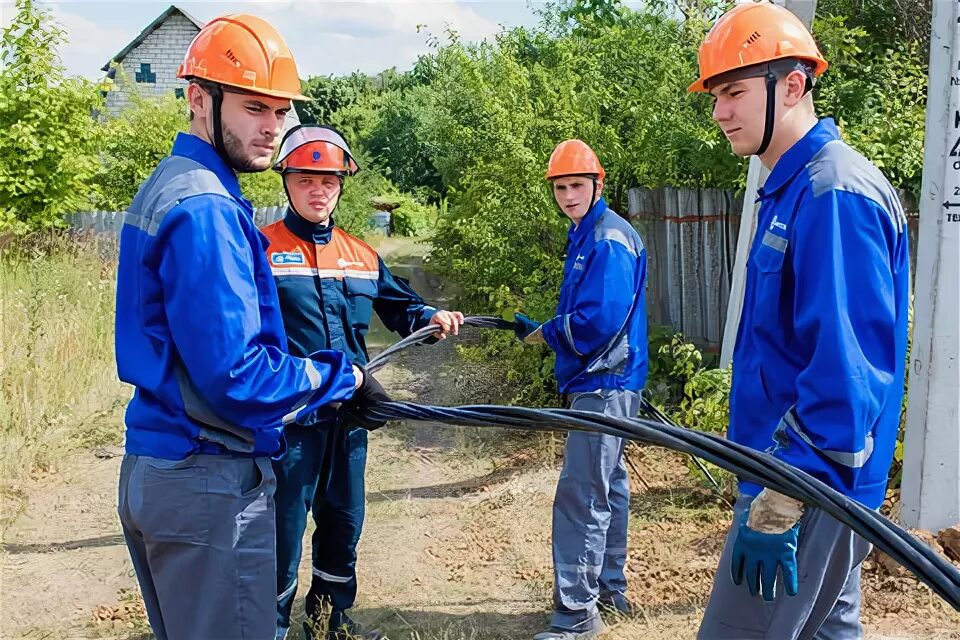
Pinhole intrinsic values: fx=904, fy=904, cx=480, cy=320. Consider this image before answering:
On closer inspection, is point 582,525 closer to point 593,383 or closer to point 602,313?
point 593,383

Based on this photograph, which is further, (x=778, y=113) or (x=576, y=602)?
(x=576, y=602)

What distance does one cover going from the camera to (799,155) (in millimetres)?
2568

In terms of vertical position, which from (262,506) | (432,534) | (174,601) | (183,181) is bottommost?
(432,534)

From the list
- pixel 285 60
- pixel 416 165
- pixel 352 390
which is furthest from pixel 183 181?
pixel 416 165

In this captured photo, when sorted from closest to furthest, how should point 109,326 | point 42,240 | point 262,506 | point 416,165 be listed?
point 262,506 → point 109,326 → point 42,240 → point 416,165

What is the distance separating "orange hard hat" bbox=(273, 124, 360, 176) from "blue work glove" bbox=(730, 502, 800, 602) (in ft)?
8.63

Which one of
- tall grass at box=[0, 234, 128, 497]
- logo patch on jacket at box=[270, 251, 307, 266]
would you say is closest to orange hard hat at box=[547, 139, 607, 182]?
logo patch on jacket at box=[270, 251, 307, 266]

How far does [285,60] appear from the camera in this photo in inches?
114

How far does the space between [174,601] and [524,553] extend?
11.0 ft

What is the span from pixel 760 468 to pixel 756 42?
51.3 inches

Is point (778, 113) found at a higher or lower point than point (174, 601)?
higher

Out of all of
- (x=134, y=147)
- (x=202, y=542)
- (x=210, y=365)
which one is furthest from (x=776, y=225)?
(x=134, y=147)

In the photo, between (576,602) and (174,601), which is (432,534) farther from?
(174,601)

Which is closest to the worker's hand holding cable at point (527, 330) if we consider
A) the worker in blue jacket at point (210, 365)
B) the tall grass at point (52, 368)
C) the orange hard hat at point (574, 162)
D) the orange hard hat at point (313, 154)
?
the orange hard hat at point (574, 162)
